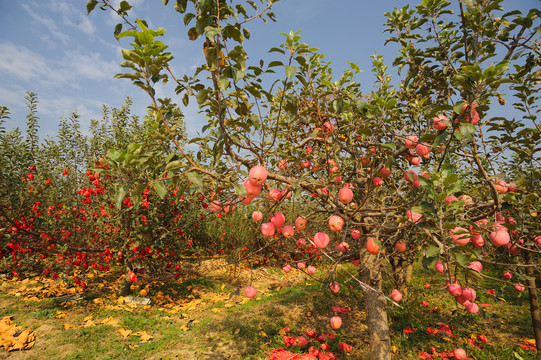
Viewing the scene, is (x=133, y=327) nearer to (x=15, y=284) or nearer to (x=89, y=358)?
(x=89, y=358)

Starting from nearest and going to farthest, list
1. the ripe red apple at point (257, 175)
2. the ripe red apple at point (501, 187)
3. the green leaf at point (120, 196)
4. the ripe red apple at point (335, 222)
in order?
the green leaf at point (120, 196) < the ripe red apple at point (257, 175) < the ripe red apple at point (335, 222) < the ripe red apple at point (501, 187)

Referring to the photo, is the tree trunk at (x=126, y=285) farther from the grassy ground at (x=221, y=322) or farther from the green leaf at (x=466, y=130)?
the green leaf at (x=466, y=130)

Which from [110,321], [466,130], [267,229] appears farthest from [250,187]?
[110,321]

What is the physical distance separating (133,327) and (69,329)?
38.1 inches

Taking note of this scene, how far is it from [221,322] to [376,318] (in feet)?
10.1

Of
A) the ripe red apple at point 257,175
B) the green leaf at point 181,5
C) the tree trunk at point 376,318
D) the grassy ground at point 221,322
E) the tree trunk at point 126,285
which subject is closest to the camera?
the green leaf at point 181,5

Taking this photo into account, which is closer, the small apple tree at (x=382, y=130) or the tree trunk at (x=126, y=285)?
the small apple tree at (x=382, y=130)

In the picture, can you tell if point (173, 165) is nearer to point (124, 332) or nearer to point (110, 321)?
point (124, 332)

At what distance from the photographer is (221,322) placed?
4812 millimetres

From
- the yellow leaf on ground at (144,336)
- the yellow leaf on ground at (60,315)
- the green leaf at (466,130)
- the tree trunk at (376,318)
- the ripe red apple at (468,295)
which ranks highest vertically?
the green leaf at (466,130)

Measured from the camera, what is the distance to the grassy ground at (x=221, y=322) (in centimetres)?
379

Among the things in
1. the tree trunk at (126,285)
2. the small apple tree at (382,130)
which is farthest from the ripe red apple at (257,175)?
the tree trunk at (126,285)

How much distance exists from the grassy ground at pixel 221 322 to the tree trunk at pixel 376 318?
0.73 m

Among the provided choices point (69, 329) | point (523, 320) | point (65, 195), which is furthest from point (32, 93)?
point (523, 320)
